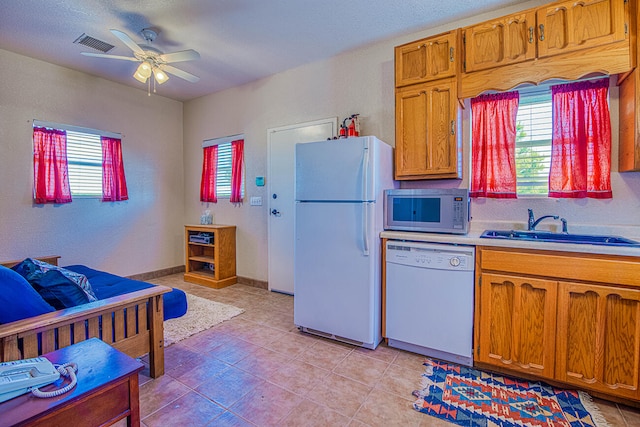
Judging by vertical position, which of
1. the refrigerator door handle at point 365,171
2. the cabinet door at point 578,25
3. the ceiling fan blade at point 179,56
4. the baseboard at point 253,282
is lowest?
the baseboard at point 253,282

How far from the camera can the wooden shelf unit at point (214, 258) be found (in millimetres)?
4164

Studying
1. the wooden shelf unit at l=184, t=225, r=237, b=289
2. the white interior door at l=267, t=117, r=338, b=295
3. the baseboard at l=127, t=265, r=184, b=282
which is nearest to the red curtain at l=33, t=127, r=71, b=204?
the baseboard at l=127, t=265, r=184, b=282

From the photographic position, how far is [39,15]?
103 inches

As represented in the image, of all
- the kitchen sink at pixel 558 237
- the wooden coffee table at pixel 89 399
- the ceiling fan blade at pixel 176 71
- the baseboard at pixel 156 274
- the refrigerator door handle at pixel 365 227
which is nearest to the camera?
the wooden coffee table at pixel 89 399

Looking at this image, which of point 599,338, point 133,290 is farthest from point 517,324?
point 133,290

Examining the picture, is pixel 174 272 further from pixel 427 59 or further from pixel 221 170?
pixel 427 59

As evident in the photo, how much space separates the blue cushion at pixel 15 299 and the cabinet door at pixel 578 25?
3364 mm

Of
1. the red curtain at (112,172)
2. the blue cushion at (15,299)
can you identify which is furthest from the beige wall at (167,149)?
the blue cushion at (15,299)

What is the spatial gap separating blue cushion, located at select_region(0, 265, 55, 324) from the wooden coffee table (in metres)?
0.49

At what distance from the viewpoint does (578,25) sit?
1.97 m

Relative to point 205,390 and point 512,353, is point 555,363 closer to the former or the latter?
point 512,353

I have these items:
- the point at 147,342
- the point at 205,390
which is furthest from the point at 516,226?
the point at 147,342

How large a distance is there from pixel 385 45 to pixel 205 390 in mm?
3424

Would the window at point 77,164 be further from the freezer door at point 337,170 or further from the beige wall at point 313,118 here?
the freezer door at point 337,170
